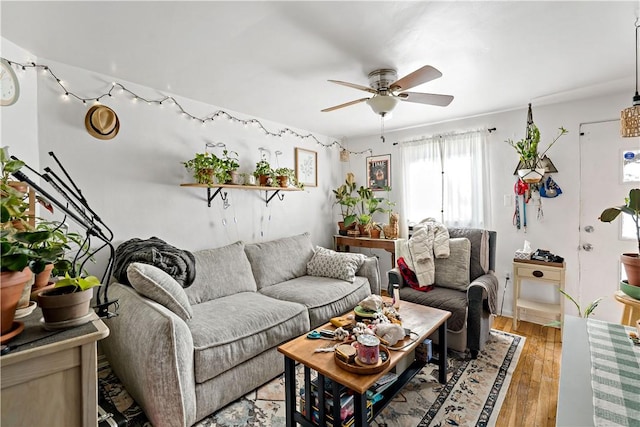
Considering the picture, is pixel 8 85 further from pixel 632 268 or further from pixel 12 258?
pixel 632 268

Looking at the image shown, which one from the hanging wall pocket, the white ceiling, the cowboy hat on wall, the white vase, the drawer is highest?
the white ceiling

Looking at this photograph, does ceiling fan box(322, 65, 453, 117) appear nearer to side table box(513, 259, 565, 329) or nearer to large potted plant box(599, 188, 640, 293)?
large potted plant box(599, 188, 640, 293)

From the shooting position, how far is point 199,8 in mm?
1530

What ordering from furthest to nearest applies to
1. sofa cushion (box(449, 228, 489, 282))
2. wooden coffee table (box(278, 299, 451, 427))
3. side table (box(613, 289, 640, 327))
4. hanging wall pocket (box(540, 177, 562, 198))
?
1. hanging wall pocket (box(540, 177, 562, 198))
2. sofa cushion (box(449, 228, 489, 282))
3. side table (box(613, 289, 640, 327))
4. wooden coffee table (box(278, 299, 451, 427))

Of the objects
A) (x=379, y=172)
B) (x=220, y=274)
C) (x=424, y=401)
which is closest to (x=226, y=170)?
(x=220, y=274)

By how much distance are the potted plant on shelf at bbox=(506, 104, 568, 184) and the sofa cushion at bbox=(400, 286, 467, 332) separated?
4.48 feet

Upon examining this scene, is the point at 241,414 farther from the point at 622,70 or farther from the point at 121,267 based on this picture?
the point at 622,70

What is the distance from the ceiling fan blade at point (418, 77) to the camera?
5.73 ft

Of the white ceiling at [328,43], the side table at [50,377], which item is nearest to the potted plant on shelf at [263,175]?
the white ceiling at [328,43]

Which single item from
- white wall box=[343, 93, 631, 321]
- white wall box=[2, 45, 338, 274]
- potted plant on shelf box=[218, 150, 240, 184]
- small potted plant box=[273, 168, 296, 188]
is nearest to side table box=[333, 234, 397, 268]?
white wall box=[2, 45, 338, 274]

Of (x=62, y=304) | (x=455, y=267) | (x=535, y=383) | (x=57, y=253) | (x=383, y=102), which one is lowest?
(x=535, y=383)

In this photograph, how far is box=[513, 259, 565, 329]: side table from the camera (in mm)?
2857

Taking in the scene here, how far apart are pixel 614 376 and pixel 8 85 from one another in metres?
3.41

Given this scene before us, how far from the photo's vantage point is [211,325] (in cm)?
201
